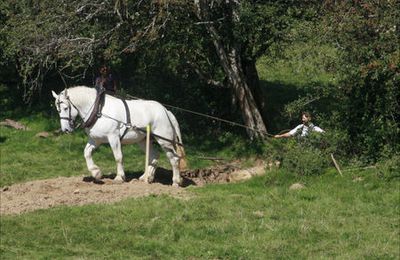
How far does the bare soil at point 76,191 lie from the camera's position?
16484 mm

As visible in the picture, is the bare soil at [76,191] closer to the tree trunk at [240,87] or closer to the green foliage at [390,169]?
the tree trunk at [240,87]

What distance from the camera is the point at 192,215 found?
15172mm

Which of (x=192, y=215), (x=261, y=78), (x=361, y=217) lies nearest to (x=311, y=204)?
(x=361, y=217)

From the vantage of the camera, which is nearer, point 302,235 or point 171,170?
point 302,235

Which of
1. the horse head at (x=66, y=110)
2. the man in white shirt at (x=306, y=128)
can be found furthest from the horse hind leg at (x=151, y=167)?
the man in white shirt at (x=306, y=128)

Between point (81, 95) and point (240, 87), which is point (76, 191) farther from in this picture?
point (240, 87)

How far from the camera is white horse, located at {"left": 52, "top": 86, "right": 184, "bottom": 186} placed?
59.9ft

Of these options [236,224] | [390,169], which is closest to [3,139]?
[236,224]

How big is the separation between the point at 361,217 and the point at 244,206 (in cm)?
233

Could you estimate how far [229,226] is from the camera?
567 inches

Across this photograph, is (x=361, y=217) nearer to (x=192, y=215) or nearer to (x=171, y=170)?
(x=192, y=215)

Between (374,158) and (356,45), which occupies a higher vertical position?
(356,45)

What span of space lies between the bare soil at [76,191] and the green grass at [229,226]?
0.55 metres

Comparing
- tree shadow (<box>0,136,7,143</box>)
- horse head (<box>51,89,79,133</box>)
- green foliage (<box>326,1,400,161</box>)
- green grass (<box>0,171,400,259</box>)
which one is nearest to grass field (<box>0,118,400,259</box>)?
green grass (<box>0,171,400,259</box>)
